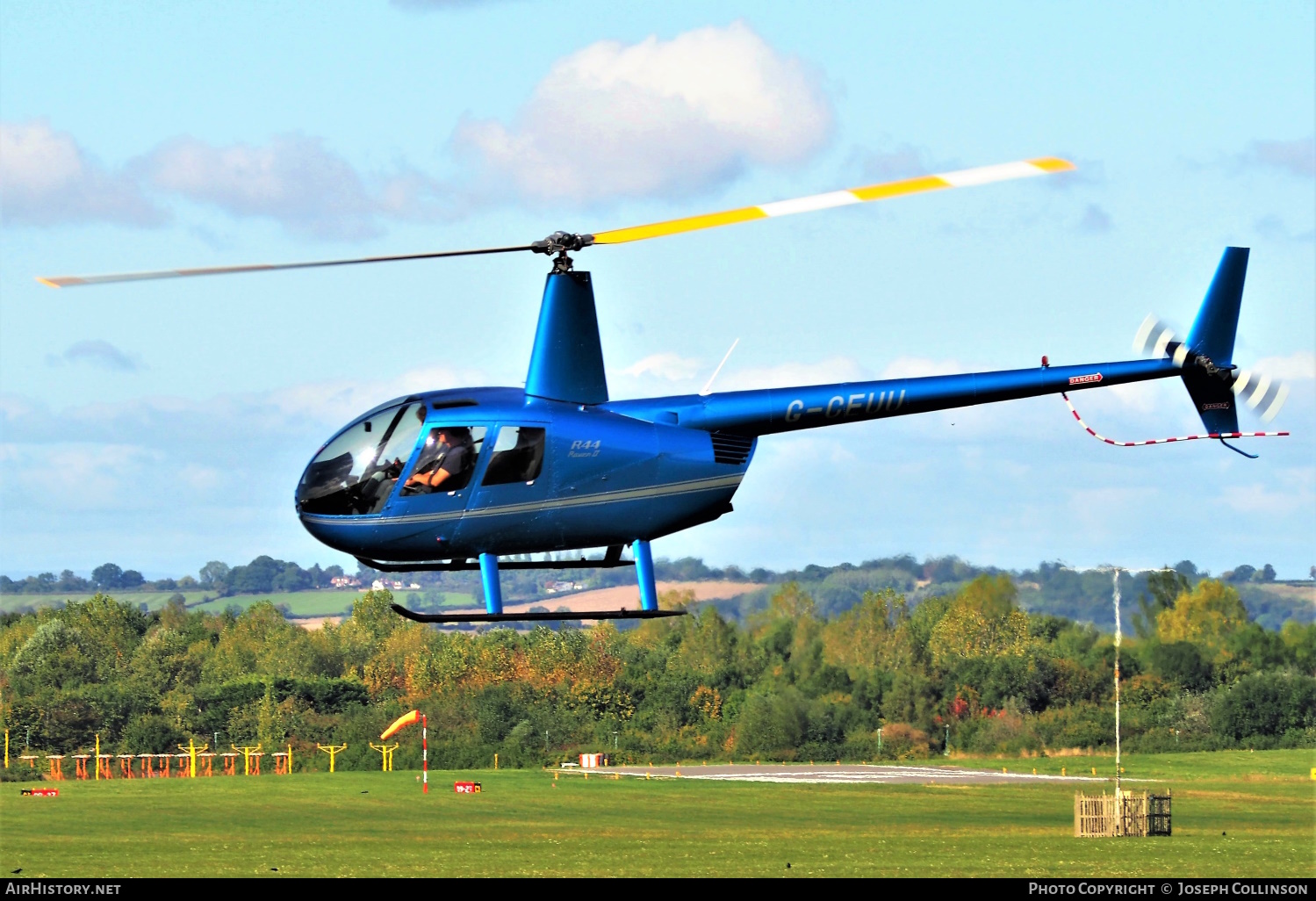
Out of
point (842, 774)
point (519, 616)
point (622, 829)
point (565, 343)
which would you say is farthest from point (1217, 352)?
point (842, 774)

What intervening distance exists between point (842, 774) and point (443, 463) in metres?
56.5

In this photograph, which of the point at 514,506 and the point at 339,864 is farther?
Result: the point at 339,864

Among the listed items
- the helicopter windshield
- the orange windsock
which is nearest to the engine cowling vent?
the helicopter windshield

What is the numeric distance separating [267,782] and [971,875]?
128 ft

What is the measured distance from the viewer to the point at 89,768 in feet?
269

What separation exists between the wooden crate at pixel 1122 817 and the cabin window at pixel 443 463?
117 ft

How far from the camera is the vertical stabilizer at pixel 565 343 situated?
24328 mm

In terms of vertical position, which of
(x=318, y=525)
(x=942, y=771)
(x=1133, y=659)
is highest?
(x=318, y=525)

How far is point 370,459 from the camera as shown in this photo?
23.4 m

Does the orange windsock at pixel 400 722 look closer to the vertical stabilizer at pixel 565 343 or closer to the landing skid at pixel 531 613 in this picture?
the landing skid at pixel 531 613

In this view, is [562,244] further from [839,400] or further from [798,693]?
[798,693]

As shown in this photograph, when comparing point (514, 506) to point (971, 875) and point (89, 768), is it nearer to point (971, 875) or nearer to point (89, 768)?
point (971, 875)

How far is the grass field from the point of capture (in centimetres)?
4431
